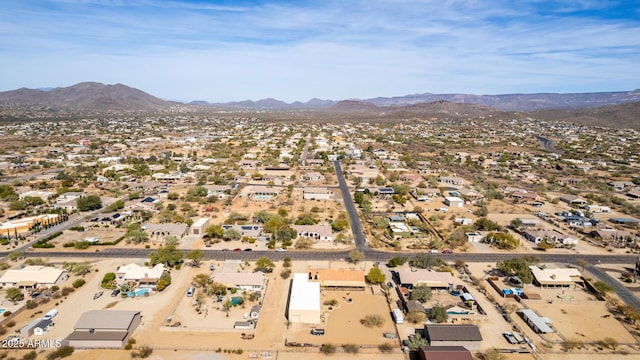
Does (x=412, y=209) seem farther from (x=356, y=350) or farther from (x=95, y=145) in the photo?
(x=95, y=145)

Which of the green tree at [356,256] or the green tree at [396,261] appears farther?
the green tree at [356,256]

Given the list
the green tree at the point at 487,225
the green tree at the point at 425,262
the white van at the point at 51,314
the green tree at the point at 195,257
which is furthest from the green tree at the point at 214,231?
the green tree at the point at 487,225

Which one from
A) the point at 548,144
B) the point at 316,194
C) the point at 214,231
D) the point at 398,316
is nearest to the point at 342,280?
the point at 398,316

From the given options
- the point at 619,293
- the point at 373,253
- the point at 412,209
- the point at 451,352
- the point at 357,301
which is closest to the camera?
the point at 451,352

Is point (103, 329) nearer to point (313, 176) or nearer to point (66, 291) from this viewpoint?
point (66, 291)

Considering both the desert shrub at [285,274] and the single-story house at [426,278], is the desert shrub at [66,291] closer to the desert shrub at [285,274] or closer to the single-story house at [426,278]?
the desert shrub at [285,274]

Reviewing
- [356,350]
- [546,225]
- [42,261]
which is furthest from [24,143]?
[546,225]

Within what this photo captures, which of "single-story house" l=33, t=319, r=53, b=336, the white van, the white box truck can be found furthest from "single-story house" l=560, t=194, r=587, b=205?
"single-story house" l=33, t=319, r=53, b=336
